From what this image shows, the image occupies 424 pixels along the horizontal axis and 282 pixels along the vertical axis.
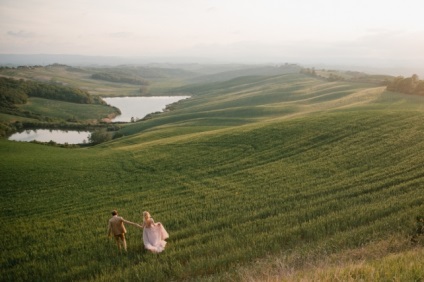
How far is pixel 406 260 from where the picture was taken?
1037 centimetres

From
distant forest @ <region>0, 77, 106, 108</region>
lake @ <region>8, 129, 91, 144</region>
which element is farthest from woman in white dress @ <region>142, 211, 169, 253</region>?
distant forest @ <region>0, 77, 106, 108</region>

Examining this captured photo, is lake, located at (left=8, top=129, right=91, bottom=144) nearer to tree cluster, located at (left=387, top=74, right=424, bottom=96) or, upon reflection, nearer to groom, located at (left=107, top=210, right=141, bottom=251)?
groom, located at (left=107, top=210, right=141, bottom=251)

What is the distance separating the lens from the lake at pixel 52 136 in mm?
88312

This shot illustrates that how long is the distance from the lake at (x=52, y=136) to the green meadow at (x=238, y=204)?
4358 centimetres

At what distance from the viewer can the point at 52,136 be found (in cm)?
9425

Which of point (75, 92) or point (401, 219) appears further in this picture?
point (75, 92)

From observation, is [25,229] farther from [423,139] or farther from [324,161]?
[423,139]

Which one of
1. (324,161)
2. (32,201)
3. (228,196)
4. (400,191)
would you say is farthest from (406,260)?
(32,201)

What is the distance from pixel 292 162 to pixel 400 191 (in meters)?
11.7

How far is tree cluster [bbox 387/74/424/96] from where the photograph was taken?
7150 cm

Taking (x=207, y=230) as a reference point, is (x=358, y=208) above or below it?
above

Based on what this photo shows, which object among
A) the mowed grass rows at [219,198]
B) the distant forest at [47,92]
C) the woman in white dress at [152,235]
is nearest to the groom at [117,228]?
the mowed grass rows at [219,198]

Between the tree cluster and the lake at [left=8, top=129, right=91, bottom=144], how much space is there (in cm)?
7577

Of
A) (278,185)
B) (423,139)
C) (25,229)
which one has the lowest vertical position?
(25,229)
